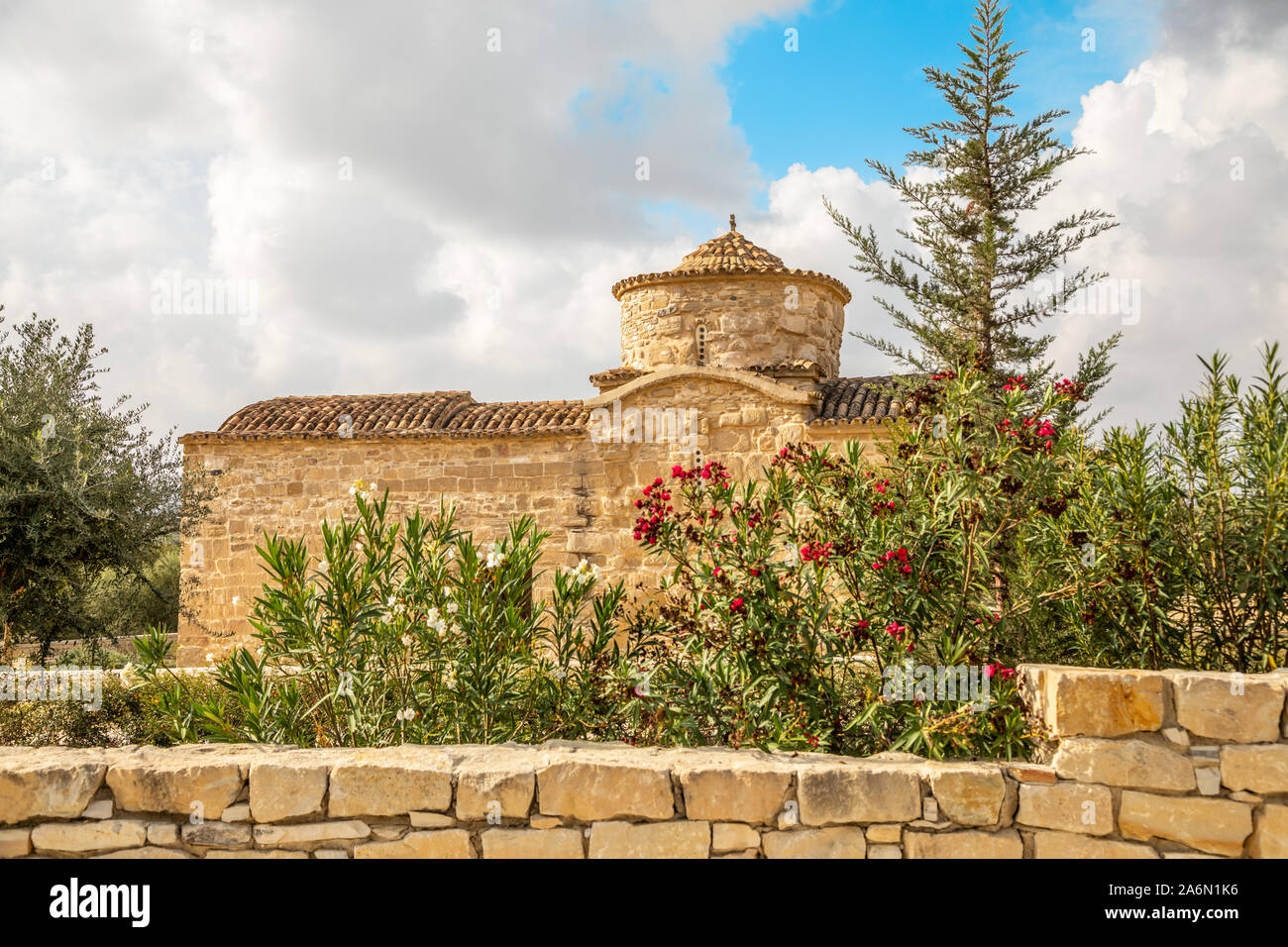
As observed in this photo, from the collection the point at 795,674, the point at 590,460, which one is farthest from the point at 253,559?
the point at 795,674

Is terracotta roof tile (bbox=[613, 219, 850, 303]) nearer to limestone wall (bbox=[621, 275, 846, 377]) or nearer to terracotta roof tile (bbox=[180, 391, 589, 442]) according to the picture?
limestone wall (bbox=[621, 275, 846, 377])

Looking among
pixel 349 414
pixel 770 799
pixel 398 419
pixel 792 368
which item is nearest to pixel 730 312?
pixel 792 368

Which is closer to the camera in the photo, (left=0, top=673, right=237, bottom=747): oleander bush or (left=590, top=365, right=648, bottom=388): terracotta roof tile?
(left=0, top=673, right=237, bottom=747): oleander bush

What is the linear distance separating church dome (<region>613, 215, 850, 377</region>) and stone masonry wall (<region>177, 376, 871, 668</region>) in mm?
1685

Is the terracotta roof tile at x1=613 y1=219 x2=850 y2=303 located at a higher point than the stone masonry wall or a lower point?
higher

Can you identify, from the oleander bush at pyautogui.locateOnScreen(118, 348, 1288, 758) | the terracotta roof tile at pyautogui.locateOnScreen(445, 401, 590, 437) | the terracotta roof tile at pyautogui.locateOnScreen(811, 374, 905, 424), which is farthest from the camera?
the terracotta roof tile at pyautogui.locateOnScreen(445, 401, 590, 437)

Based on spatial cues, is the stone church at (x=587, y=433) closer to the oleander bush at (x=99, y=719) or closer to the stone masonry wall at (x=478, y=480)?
the stone masonry wall at (x=478, y=480)

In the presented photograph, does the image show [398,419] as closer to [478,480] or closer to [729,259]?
[478,480]

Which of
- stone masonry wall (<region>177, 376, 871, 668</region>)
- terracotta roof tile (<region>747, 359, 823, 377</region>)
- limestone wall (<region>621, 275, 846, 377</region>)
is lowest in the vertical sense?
stone masonry wall (<region>177, 376, 871, 668</region>)

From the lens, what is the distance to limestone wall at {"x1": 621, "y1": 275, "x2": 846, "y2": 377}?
13148 millimetres

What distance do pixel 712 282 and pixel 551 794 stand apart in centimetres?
1073

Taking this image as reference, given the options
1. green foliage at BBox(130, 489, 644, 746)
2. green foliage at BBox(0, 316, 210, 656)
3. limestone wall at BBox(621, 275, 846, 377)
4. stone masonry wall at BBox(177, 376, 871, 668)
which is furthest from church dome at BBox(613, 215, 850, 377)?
green foliage at BBox(130, 489, 644, 746)

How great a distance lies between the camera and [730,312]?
13203mm

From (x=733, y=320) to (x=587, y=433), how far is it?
2.97 meters
